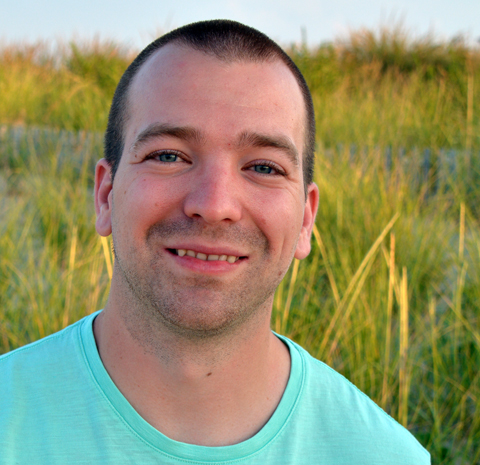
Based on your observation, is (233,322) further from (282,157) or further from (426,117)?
(426,117)

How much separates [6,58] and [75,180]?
6.13 metres

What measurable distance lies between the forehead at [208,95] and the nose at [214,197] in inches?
4.5

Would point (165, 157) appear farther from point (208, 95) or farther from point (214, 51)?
point (214, 51)

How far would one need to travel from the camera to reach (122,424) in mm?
1226

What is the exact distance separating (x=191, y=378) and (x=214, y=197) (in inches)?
19.0

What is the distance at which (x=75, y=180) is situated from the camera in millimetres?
5711

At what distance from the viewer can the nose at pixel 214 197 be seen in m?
1.21

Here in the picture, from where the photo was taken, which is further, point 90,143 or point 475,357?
point 90,143

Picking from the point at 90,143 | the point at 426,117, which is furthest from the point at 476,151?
the point at 90,143

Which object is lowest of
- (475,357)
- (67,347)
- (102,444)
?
(475,357)

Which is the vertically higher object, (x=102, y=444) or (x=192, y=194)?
(x=192, y=194)

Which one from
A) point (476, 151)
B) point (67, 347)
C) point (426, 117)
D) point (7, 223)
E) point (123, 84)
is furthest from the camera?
point (426, 117)

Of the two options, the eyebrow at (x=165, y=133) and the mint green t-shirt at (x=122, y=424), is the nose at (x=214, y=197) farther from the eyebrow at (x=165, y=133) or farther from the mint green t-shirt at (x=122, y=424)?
the mint green t-shirt at (x=122, y=424)

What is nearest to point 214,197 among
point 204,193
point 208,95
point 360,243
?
point 204,193
